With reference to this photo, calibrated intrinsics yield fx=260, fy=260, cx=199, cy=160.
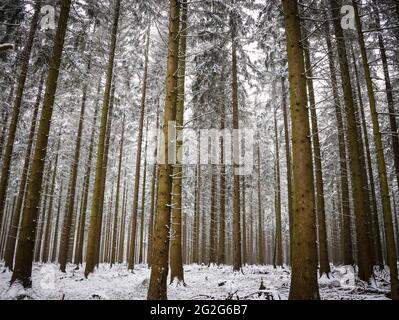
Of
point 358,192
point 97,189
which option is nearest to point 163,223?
point 97,189

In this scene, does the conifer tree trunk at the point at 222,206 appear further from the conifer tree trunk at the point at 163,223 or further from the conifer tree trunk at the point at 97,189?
the conifer tree trunk at the point at 163,223

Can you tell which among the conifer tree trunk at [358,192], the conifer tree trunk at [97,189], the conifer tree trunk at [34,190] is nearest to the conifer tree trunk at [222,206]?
the conifer tree trunk at [97,189]

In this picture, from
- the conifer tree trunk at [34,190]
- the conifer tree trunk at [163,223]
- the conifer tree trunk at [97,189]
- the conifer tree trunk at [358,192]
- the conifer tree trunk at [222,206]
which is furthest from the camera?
the conifer tree trunk at [222,206]

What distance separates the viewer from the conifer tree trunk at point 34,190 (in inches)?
306

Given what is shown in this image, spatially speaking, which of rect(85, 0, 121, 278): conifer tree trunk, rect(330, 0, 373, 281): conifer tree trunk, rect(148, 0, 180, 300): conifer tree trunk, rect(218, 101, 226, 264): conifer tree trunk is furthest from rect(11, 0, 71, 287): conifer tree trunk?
rect(218, 101, 226, 264): conifer tree trunk

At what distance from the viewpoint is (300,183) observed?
6.12 metres

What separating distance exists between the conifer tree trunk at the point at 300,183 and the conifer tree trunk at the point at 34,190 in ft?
24.4

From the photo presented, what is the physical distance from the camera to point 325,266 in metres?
12.2

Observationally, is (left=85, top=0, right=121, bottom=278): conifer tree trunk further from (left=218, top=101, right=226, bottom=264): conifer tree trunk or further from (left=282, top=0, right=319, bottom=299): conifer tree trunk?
(left=282, top=0, right=319, bottom=299): conifer tree trunk

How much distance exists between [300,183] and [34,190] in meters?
7.98

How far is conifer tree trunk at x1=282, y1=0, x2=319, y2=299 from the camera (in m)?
5.62
